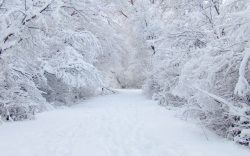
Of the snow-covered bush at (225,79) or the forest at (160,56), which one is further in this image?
the forest at (160,56)

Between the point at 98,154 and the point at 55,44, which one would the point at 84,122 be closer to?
the point at 98,154

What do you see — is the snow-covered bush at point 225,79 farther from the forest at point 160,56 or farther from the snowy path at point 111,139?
the snowy path at point 111,139

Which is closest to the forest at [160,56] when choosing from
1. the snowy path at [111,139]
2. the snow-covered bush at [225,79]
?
the snow-covered bush at [225,79]

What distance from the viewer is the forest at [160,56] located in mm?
7855

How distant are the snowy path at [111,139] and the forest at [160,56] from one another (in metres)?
0.46

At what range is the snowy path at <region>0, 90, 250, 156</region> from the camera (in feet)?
23.6

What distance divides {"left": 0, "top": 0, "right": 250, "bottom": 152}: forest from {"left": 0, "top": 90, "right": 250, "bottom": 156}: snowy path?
1.50 ft

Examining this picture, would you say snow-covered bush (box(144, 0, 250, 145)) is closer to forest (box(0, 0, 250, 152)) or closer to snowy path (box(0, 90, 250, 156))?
forest (box(0, 0, 250, 152))

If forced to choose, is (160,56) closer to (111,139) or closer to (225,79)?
(225,79)

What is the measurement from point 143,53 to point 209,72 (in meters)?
20.9

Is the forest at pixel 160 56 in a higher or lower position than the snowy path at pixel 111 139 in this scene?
higher

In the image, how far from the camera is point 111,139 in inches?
338

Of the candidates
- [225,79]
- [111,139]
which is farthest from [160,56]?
[111,139]

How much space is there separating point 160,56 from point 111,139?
9.09 m
